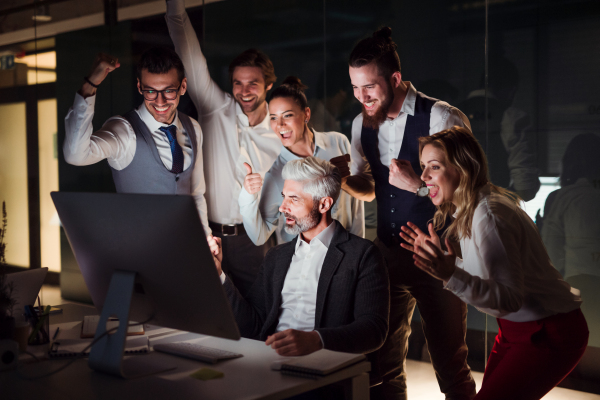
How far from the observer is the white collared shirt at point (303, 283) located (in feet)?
8.10

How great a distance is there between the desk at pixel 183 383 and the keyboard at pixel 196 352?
0.7 inches

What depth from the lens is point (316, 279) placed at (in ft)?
8.23

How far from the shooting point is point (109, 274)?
1821 mm

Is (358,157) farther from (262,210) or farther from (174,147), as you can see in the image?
(174,147)

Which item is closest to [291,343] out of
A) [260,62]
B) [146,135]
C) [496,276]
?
[496,276]

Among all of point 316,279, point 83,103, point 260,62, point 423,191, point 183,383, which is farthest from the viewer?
point 260,62

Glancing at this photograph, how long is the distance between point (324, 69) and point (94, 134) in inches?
60.9

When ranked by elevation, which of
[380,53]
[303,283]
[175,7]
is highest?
[175,7]

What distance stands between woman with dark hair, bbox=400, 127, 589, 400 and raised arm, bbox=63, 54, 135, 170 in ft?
7.40

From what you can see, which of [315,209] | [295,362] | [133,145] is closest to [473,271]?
[315,209]

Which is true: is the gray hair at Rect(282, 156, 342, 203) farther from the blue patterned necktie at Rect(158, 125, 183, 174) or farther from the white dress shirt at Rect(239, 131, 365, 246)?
the blue patterned necktie at Rect(158, 125, 183, 174)

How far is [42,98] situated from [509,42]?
3.51 m

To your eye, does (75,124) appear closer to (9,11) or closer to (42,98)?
(42,98)

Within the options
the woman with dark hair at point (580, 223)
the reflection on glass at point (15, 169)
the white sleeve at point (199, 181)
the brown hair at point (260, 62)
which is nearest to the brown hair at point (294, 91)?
the brown hair at point (260, 62)
